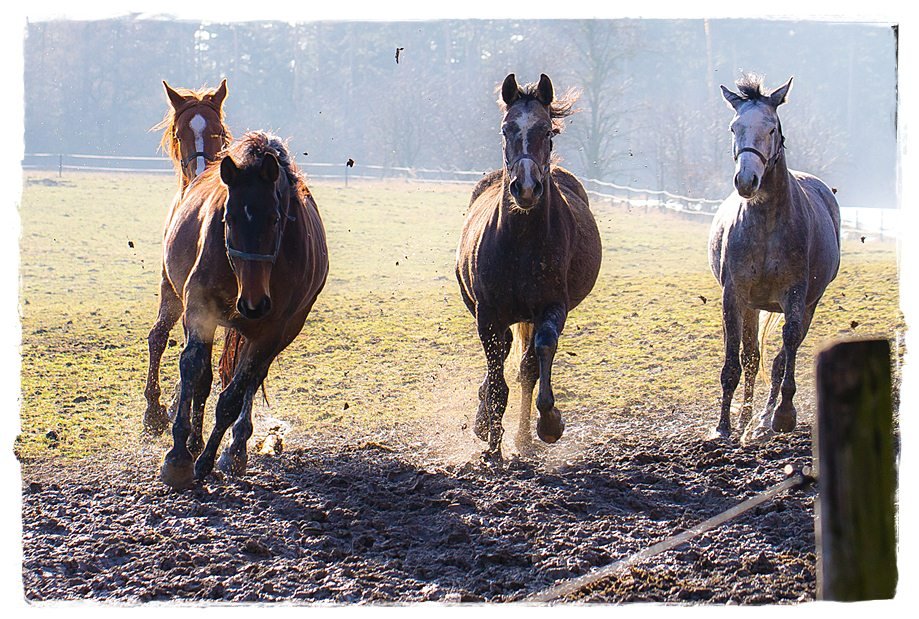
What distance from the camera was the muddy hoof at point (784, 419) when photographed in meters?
6.77

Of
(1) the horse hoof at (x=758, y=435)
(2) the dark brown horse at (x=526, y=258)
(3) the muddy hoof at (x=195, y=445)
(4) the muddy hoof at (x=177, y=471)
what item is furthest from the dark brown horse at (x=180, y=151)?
(1) the horse hoof at (x=758, y=435)

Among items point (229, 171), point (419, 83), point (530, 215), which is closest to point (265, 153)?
point (229, 171)

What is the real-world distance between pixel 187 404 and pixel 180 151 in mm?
2978

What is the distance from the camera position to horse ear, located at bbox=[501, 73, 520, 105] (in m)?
6.09

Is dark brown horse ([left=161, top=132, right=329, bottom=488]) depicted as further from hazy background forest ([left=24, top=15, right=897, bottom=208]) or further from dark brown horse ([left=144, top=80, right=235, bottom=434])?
hazy background forest ([left=24, top=15, right=897, bottom=208])

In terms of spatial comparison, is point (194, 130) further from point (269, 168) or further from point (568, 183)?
point (568, 183)

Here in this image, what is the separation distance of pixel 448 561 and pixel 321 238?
278 centimetres

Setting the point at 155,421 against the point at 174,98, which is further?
the point at 174,98

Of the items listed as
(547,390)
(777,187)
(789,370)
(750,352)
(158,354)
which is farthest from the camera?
(750,352)

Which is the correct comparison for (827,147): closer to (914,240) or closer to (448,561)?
(914,240)

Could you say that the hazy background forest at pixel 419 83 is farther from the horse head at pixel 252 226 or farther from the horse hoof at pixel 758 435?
the horse head at pixel 252 226

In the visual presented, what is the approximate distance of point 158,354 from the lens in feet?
24.5

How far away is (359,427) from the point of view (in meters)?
7.92

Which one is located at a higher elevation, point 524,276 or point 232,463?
point 524,276
